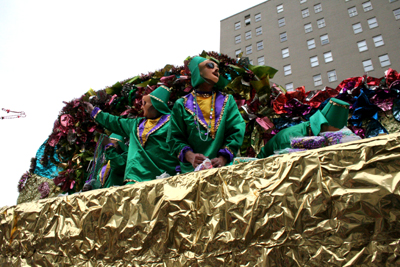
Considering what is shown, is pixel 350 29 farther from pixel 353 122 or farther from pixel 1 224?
pixel 1 224

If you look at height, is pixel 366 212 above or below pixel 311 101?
below

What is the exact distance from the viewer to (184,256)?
0.82m

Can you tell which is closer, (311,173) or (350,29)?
(311,173)

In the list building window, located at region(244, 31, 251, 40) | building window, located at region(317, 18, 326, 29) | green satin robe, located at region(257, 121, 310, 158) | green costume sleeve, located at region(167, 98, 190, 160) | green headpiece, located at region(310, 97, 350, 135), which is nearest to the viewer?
green costume sleeve, located at region(167, 98, 190, 160)

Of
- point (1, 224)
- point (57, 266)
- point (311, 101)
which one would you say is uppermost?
point (311, 101)

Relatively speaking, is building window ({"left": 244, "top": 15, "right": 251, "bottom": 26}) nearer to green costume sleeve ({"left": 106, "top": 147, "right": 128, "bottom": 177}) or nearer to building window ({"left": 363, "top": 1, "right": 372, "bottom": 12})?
building window ({"left": 363, "top": 1, "right": 372, "bottom": 12})

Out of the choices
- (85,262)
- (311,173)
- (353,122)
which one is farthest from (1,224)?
(353,122)

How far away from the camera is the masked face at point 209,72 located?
71.1 inches

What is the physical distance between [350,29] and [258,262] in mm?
17148

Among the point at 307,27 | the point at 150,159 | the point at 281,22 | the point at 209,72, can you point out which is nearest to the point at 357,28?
the point at 307,27

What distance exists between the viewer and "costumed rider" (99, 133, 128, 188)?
2.40 metres

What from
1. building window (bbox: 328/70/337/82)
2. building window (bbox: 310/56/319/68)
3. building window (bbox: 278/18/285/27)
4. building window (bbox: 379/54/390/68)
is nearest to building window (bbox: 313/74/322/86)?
building window (bbox: 328/70/337/82)

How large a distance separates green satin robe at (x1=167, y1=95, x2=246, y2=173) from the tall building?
44.6 feet

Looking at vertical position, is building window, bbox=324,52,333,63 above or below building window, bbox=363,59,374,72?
above
